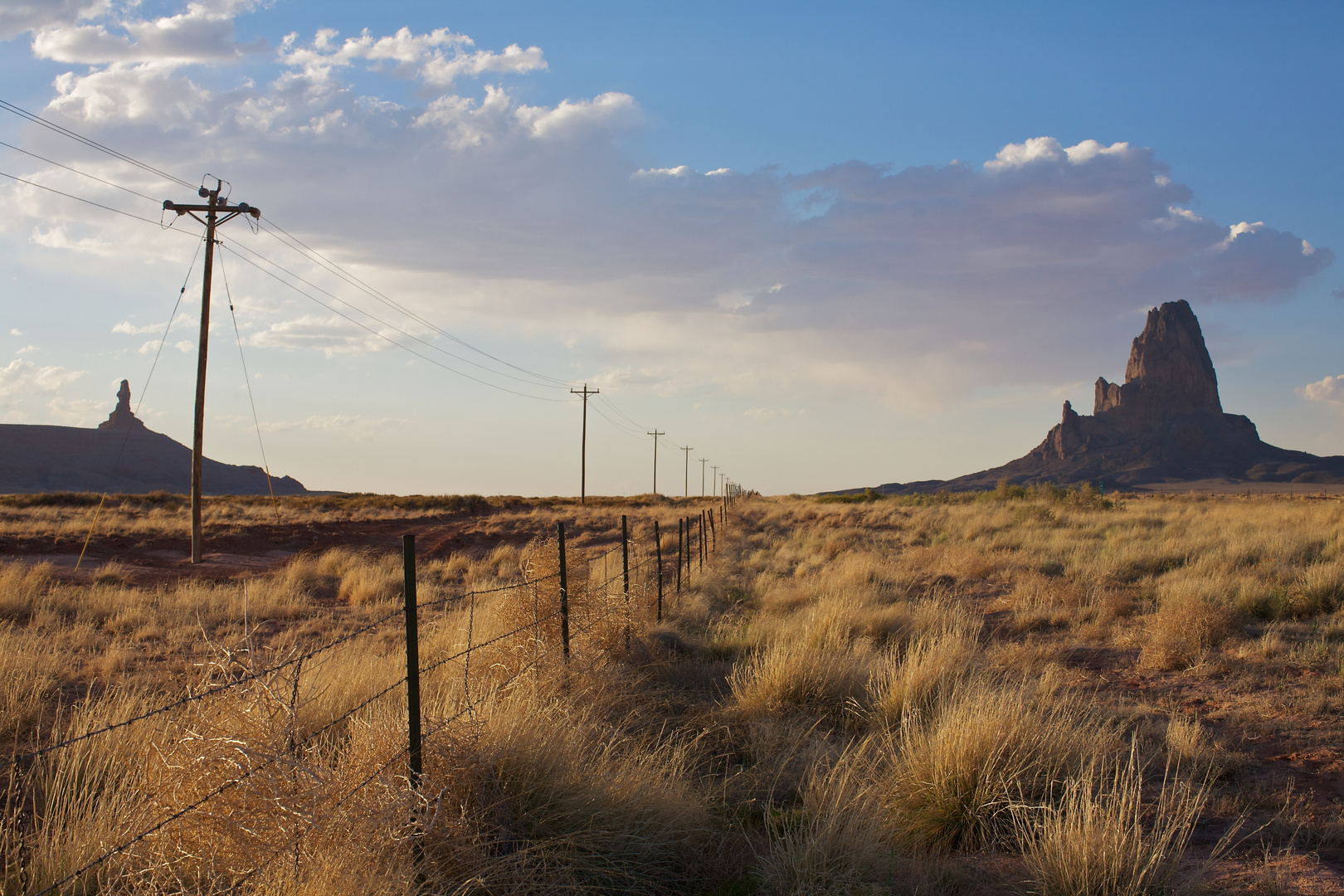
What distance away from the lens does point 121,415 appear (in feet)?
447

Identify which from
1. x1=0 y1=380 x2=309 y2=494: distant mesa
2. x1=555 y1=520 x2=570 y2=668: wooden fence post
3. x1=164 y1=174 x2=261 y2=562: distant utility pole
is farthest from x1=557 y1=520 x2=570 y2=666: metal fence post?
x1=0 y1=380 x2=309 y2=494: distant mesa

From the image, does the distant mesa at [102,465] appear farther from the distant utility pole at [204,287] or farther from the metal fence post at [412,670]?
the metal fence post at [412,670]

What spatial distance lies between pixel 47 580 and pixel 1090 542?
22.3 m

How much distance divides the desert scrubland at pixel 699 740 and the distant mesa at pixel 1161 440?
279 feet

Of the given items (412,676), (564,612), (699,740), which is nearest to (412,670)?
(412,676)

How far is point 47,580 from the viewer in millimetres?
15219

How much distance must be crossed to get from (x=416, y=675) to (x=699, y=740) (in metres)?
3.12

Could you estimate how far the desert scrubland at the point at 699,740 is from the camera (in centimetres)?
351

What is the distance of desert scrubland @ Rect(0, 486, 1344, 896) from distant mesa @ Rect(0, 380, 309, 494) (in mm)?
95973

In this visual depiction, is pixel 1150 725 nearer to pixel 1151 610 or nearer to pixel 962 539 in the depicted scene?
pixel 1151 610

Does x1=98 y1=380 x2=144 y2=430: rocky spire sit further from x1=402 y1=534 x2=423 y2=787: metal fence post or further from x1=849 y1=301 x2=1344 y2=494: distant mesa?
x1=402 y1=534 x2=423 y2=787: metal fence post

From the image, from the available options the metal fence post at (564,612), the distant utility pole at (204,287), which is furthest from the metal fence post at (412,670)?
the distant utility pole at (204,287)

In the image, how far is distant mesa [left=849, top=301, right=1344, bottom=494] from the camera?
379 ft

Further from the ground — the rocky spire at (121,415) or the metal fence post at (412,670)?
the rocky spire at (121,415)
